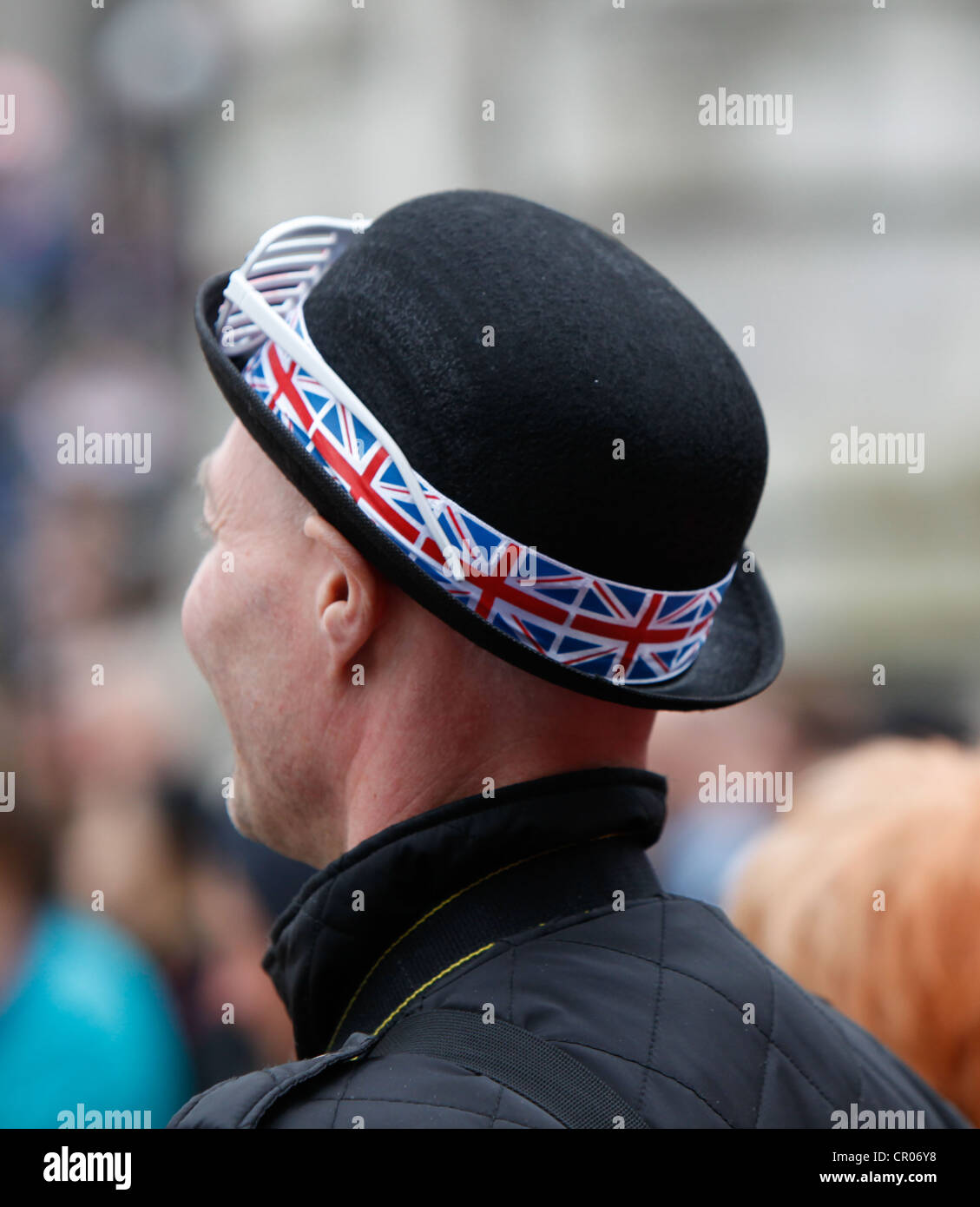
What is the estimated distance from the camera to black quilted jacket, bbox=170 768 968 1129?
124 cm

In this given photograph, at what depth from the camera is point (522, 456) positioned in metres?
1.38

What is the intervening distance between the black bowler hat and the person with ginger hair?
0.69 metres

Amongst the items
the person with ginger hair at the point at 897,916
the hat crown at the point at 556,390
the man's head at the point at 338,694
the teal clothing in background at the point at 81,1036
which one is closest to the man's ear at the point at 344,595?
the man's head at the point at 338,694

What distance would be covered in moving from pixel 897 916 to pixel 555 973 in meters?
0.89

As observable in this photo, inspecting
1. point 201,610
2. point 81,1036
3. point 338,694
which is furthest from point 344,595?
point 81,1036

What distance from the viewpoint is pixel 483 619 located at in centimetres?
142

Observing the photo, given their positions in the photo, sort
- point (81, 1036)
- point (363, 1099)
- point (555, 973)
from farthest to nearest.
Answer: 1. point (81, 1036)
2. point (555, 973)
3. point (363, 1099)

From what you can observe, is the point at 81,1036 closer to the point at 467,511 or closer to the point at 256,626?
the point at 256,626

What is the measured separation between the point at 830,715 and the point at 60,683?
300cm

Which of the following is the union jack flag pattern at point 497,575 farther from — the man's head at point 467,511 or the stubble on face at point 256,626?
the stubble on face at point 256,626

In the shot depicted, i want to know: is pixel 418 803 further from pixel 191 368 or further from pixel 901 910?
pixel 191 368

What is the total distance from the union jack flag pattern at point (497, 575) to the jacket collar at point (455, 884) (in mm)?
145

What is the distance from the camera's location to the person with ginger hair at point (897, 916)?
1968 millimetres
